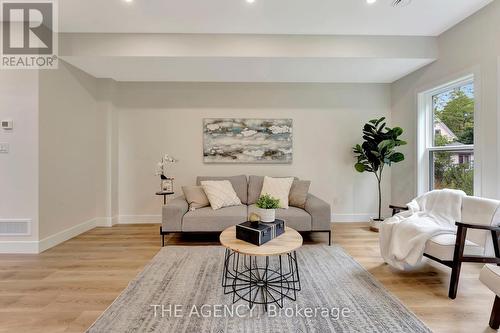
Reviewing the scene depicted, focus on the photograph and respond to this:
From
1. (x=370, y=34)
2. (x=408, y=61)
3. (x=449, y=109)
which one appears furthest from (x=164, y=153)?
(x=449, y=109)

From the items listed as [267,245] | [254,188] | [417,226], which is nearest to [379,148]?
[417,226]

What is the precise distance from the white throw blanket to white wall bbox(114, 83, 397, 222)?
1.61 meters

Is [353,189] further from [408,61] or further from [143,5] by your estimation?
[143,5]

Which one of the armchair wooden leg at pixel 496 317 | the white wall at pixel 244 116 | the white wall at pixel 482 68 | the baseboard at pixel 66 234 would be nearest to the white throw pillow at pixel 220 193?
the white wall at pixel 244 116

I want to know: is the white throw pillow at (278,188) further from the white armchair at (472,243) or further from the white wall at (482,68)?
the white wall at (482,68)

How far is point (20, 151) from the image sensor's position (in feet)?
9.57

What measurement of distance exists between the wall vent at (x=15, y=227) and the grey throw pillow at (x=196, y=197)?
1974mm

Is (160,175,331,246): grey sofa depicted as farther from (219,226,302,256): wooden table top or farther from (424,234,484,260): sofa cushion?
(424,234,484,260): sofa cushion

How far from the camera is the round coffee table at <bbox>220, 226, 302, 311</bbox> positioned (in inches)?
71.2

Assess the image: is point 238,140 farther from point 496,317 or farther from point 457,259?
point 496,317

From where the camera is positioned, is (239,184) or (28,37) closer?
(28,37)

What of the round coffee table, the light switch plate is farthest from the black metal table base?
the light switch plate

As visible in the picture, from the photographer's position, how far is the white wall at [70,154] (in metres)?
3.06

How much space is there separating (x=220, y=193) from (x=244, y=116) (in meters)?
1.55
